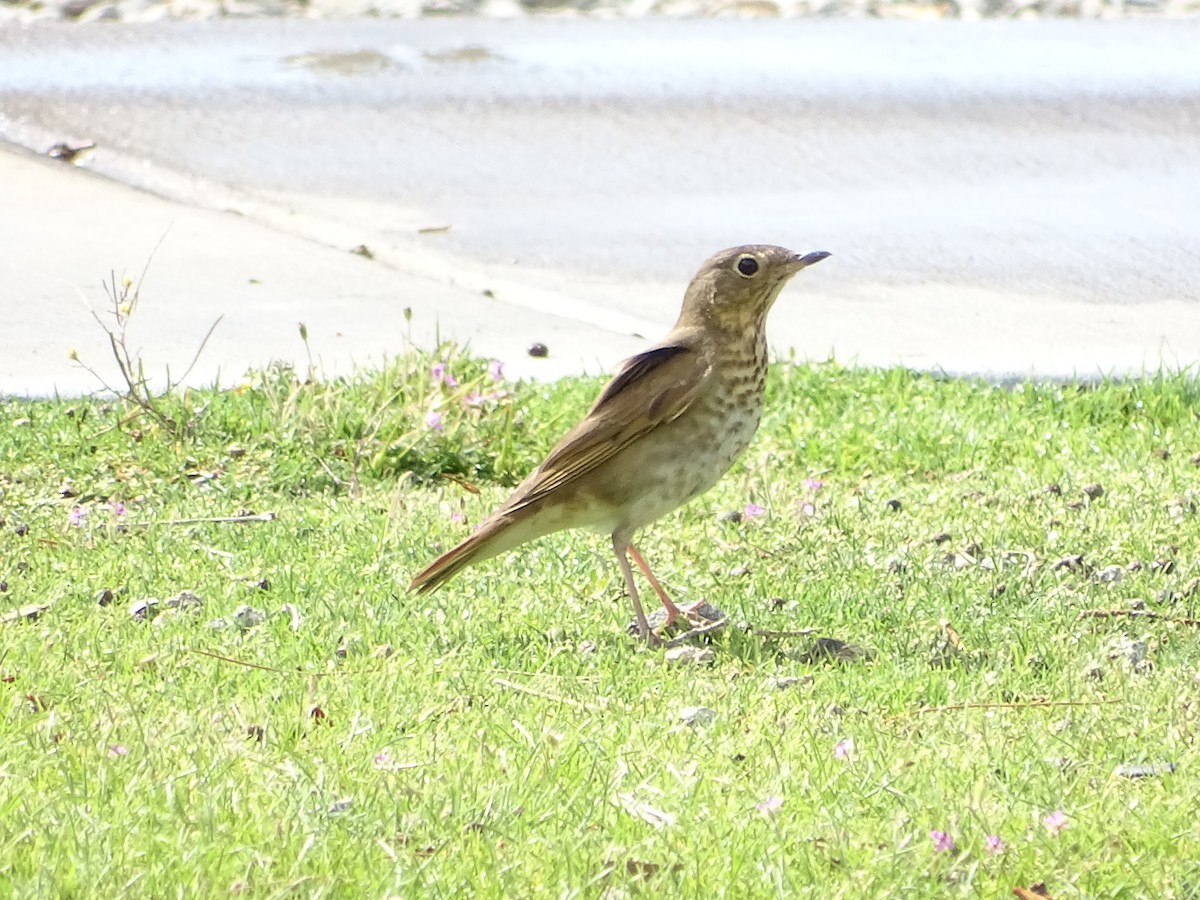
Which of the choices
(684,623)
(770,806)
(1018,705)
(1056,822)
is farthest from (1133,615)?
(770,806)

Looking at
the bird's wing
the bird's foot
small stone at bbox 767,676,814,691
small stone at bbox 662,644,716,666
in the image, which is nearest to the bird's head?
the bird's wing

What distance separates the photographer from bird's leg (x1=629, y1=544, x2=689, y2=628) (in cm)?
547

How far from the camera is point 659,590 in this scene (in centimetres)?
550

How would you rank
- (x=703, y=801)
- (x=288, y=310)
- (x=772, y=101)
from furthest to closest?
(x=772, y=101)
(x=288, y=310)
(x=703, y=801)

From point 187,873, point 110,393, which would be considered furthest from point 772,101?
point 187,873

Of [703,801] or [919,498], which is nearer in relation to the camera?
[703,801]

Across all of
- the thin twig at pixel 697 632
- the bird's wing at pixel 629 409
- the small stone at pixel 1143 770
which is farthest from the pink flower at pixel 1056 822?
the bird's wing at pixel 629 409

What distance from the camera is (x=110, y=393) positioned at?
7.46 meters

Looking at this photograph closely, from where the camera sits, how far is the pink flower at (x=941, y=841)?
386 centimetres

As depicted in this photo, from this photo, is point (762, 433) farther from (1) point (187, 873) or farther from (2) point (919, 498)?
(1) point (187, 873)

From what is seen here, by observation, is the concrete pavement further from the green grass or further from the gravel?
the green grass

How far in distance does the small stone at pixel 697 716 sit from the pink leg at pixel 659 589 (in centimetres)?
73

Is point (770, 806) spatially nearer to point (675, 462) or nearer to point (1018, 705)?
point (1018, 705)

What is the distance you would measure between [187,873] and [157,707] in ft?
3.27
